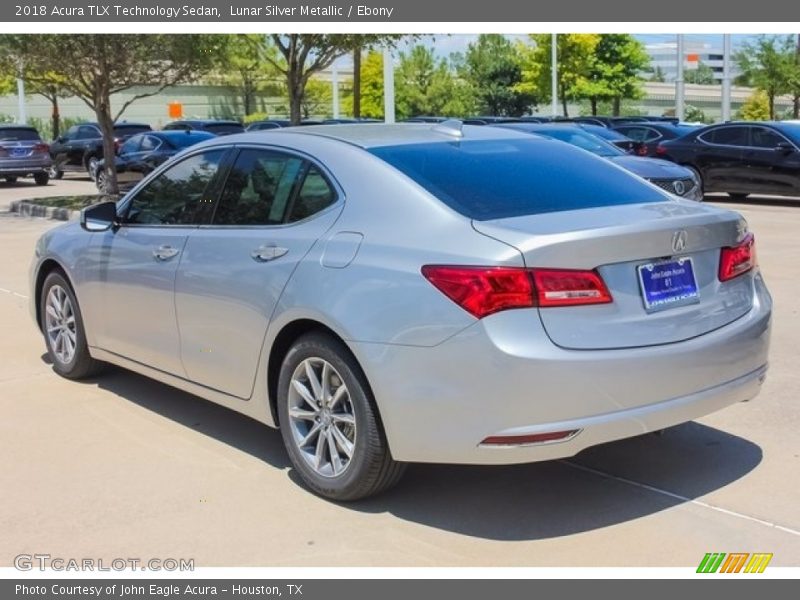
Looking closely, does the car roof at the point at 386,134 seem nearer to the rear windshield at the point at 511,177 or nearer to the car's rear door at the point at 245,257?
the rear windshield at the point at 511,177

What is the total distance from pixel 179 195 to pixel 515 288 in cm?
247

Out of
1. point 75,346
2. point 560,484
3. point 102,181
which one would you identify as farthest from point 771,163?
point 560,484

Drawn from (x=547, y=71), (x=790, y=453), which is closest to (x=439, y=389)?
(x=790, y=453)

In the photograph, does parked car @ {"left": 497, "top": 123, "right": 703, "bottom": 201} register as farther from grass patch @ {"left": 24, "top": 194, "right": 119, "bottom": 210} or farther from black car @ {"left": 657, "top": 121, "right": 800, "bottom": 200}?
grass patch @ {"left": 24, "top": 194, "right": 119, "bottom": 210}

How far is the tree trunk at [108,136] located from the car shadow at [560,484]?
567 inches

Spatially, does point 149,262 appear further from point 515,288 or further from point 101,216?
point 515,288

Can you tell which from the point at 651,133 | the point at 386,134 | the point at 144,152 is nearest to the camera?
the point at 386,134

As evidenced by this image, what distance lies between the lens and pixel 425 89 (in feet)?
189

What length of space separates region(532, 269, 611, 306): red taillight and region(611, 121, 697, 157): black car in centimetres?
1711

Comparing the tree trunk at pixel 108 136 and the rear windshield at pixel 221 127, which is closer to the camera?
the tree trunk at pixel 108 136

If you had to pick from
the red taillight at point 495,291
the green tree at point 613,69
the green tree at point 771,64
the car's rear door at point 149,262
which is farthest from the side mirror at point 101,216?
the green tree at point 613,69

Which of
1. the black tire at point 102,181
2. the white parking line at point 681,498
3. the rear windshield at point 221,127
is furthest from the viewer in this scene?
the rear windshield at point 221,127

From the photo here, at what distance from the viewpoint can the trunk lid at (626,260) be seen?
3.94 m

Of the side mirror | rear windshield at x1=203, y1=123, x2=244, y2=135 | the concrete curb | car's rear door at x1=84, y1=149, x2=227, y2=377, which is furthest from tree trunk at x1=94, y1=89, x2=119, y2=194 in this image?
car's rear door at x1=84, y1=149, x2=227, y2=377
